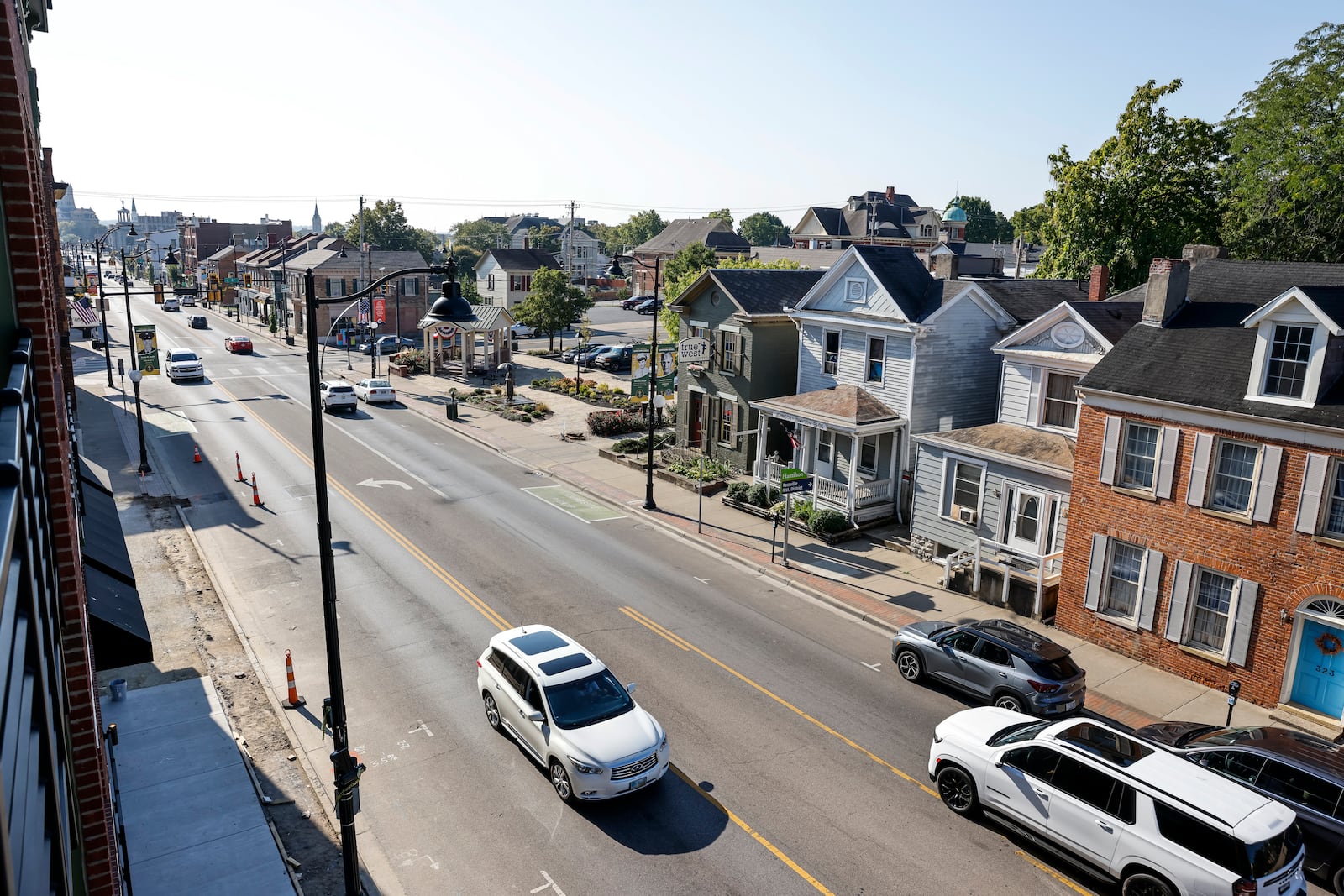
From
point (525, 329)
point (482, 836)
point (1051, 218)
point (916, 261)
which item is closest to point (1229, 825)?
point (482, 836)

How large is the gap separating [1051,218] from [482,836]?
4188cm

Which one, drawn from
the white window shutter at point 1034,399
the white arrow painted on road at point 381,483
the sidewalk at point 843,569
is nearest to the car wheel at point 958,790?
the sidewalk at point 843,569

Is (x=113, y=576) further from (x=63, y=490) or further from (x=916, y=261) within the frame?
(x=916, y=261)

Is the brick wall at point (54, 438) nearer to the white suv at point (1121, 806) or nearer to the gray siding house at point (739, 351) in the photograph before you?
the white suv at point (1121, 806)

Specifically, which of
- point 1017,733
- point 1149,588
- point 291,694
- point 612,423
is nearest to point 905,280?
point 1149,588

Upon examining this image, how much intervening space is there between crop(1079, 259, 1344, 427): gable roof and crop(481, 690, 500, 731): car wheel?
1499 centimetres

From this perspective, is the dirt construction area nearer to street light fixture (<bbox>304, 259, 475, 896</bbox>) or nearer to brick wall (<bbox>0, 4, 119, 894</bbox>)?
street light fixture (<bbox>304, 259, 475, 896</bbox>)

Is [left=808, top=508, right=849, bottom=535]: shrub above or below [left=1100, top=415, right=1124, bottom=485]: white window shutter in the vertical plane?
below

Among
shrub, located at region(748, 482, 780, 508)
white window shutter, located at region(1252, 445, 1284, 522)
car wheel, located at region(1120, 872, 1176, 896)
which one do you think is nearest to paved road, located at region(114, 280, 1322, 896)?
car wheel, located at region(1120, 872, 1176, 896)

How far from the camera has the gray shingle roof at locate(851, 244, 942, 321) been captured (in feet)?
94.5

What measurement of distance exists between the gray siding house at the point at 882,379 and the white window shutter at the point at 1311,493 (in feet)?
40.2

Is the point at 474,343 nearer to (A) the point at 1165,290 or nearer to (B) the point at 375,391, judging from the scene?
(B) the point at 375,391

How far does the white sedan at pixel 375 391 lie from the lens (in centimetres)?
4869

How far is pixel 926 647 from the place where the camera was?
59.8 ft
